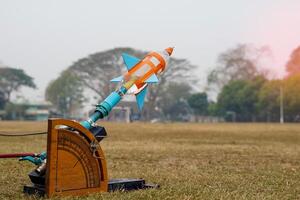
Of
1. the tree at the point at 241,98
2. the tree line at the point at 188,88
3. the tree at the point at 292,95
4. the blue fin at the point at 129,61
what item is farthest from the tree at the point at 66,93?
the blue fin at the point at 129,61

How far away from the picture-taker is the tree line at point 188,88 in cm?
7938

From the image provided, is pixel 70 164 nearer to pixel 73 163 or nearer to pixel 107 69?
pixel 73 163

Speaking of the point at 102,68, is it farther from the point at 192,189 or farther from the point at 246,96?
the point at 192,189

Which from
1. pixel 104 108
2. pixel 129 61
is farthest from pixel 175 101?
pixel 104 108

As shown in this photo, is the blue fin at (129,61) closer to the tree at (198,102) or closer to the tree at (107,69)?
the tree at (107,69)

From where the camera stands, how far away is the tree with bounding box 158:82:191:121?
95.5 metres

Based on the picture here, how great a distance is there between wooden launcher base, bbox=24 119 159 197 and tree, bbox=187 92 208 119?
96.1 m

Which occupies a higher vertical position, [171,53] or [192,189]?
[171,53]

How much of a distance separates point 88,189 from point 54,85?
317ft

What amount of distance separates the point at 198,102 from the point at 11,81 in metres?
35.8

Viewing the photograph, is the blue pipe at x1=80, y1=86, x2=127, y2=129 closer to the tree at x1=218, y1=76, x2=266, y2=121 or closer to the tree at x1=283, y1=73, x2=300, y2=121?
the tree at x1=283, y1=73, x2=300, y2=121

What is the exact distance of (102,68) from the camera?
8400 centimetres

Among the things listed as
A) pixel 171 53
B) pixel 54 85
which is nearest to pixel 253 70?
pixel 54 85

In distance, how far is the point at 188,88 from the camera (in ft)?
327
